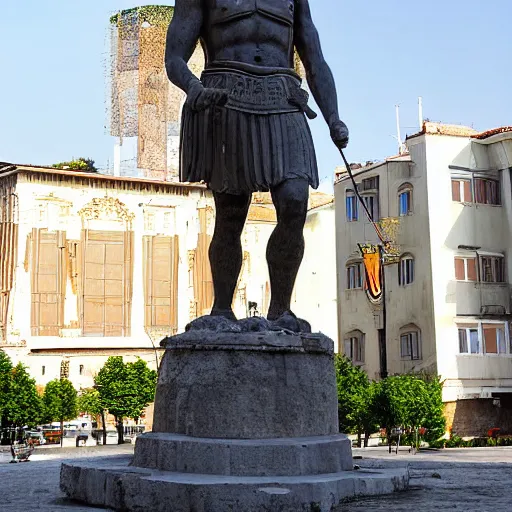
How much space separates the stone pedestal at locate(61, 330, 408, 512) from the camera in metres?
6.19

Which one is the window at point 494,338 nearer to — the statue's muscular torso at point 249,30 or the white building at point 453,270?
the white building at point 453,270

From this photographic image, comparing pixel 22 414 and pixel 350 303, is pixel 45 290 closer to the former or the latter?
pixel 22 414

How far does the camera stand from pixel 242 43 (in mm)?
7848

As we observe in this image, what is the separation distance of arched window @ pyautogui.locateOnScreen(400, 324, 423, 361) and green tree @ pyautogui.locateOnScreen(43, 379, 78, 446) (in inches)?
625

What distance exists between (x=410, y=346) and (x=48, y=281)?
20.5 meters

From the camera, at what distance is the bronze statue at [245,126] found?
25.0ft

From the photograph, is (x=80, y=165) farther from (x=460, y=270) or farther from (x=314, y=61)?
(x=314, y=61)

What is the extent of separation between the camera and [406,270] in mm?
40375

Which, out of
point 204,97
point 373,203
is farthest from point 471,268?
point 204,97

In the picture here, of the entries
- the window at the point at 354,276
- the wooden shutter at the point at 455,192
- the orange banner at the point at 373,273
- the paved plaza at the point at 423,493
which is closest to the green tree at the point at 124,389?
the window at the point at 354,276

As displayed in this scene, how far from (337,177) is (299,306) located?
44.2ft

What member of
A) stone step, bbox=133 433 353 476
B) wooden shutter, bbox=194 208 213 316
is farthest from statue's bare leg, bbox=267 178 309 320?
wooden shutter, bbox=194 208 213 316

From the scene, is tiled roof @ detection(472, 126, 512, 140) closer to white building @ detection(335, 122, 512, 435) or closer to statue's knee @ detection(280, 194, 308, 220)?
white building @ detection(335, 122, 512, 435)

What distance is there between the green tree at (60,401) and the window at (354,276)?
14434 millimetres
